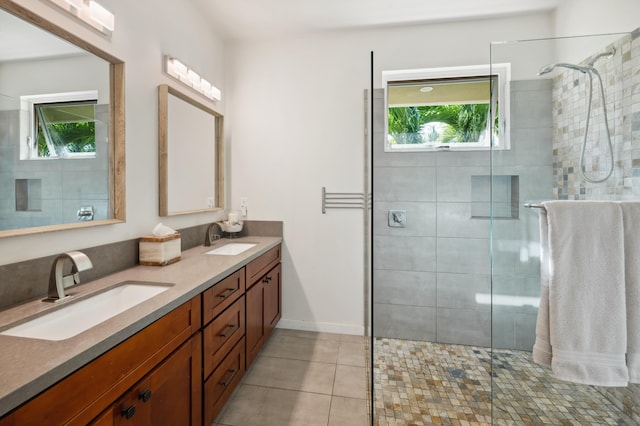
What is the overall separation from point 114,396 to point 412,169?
7.39 ft

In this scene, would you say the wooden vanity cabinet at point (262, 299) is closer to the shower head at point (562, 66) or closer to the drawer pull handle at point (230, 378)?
the drawer pull handle at point (230, 378)

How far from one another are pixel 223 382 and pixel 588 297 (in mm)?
1807

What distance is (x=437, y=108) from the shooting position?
244cm

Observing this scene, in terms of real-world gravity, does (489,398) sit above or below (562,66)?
below

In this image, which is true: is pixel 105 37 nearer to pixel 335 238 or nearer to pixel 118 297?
pixel 118 297

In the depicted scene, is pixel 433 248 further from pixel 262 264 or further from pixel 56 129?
pixel 56 129

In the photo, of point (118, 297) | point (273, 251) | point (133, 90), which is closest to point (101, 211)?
point (118, 297)

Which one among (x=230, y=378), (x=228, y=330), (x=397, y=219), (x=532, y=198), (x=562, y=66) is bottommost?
(x=230, y=378)

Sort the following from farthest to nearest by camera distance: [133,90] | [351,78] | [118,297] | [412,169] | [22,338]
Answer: [351,78], [412,169], [133,90], [118,297], [22,338]

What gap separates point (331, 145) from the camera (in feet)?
8.61

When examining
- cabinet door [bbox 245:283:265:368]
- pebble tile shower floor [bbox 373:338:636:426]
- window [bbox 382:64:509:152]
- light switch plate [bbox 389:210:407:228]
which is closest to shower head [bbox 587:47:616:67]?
Result: window [bbox 382:64:509:152]

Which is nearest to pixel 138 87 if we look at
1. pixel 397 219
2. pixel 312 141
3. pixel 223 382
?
pixel 312 141

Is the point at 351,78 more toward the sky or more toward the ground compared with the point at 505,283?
more toward the sky

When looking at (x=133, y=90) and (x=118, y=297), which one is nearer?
(x=118, y=297)
